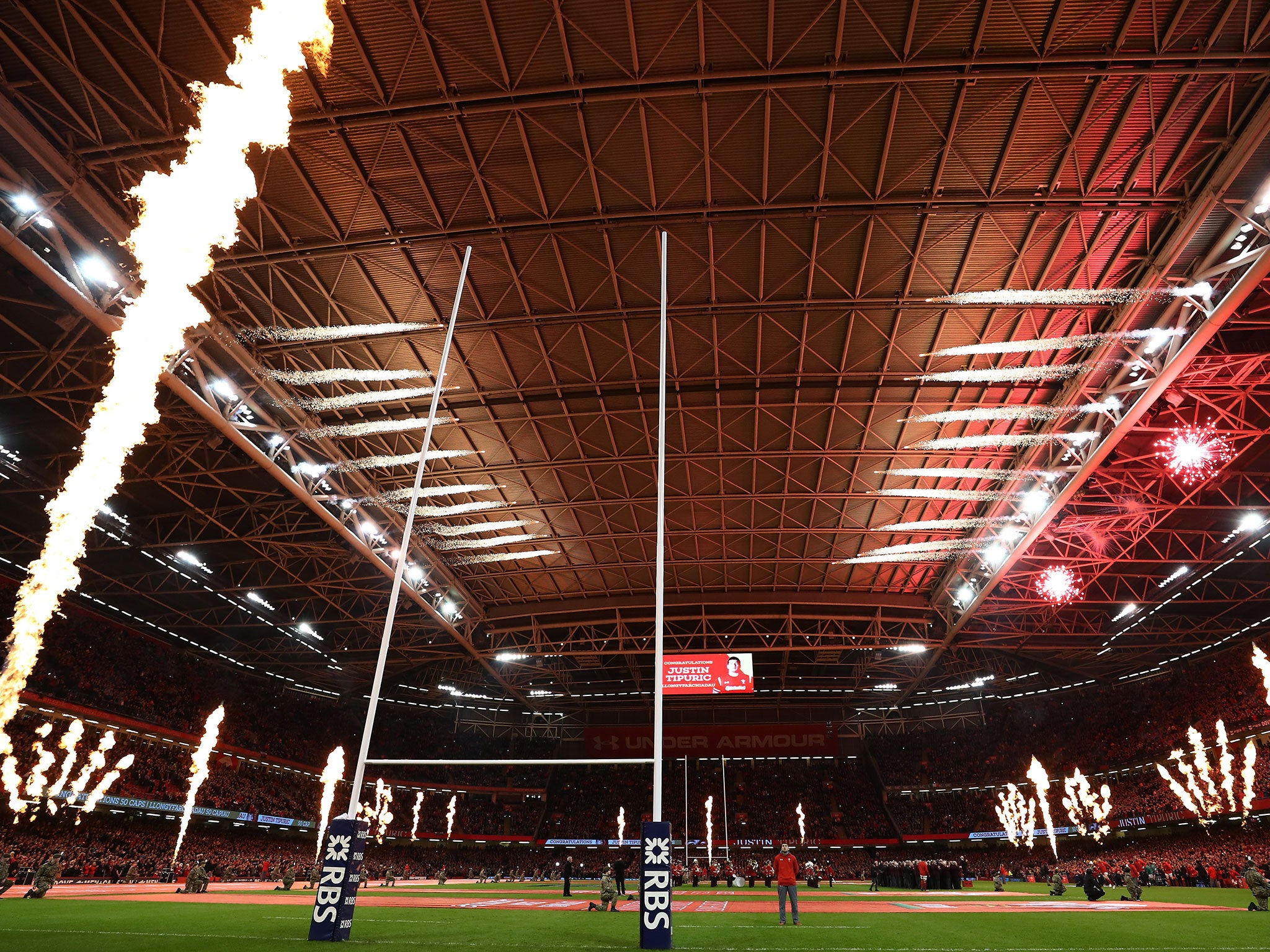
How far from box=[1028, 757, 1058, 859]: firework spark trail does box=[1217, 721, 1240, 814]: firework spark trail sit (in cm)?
761

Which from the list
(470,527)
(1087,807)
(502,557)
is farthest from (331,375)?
(1087,807)

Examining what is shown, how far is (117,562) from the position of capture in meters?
34.4

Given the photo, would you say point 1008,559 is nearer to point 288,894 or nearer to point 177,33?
point 288,894

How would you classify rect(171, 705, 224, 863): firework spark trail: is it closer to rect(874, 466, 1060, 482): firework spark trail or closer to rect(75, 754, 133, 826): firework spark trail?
rect(75, 754, 133, 826): firework spark trail

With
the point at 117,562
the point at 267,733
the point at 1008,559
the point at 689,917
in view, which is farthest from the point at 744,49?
the point at 267,733

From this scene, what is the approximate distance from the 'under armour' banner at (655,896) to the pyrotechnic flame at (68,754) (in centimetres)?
2893

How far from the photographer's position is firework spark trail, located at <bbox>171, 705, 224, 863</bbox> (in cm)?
3147

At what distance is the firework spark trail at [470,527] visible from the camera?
99.1 ft

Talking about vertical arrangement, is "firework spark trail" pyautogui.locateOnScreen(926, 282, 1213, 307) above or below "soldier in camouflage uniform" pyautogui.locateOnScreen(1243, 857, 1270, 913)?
above

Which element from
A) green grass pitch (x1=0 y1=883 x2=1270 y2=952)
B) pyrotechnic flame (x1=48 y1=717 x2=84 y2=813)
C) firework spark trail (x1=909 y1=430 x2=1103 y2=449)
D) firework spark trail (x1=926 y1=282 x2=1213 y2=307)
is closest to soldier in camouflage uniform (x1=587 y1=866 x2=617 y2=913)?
green grass pitch (x1=0 y1=883 x2=1270 y2=952)

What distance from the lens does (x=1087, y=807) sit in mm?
44719

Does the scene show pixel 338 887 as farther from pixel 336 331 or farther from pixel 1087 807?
pixel 1087 807

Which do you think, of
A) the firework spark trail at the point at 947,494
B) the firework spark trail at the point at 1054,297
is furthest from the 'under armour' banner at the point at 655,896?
the firework spark trail at the point at 947,494

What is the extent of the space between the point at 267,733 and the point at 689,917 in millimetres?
41099
